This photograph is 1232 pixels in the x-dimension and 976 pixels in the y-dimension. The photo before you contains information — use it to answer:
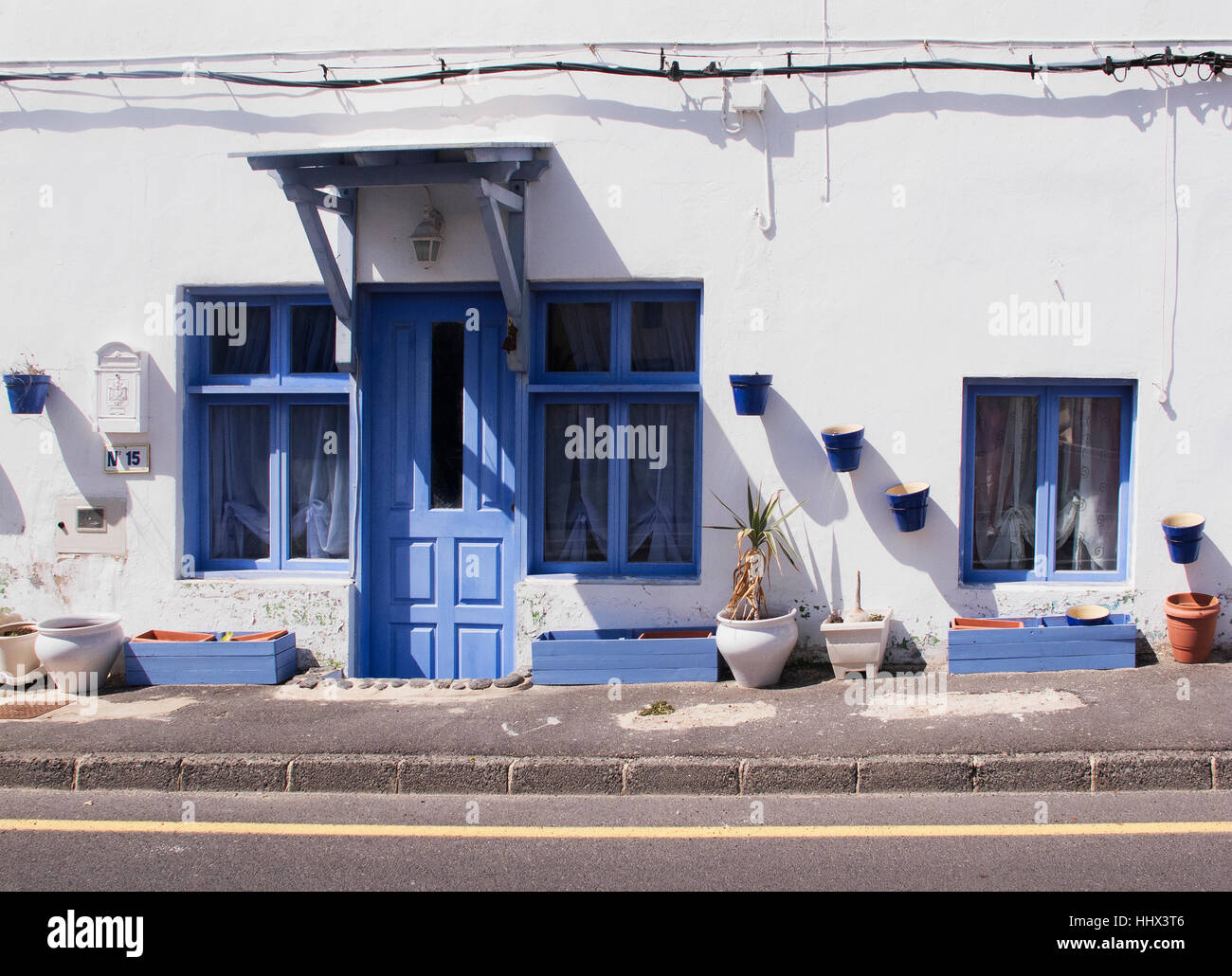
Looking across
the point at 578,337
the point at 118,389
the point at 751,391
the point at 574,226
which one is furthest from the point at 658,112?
the point at 118,389

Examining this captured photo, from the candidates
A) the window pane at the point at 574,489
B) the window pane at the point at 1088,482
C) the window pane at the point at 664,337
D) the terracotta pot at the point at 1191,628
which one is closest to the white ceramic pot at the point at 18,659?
the window pane at the point at 574,489

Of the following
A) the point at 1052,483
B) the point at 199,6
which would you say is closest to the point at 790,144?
the point at 1052,483

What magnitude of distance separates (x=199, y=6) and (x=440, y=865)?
634 centimetres

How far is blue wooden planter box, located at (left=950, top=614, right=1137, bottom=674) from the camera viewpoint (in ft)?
22.4

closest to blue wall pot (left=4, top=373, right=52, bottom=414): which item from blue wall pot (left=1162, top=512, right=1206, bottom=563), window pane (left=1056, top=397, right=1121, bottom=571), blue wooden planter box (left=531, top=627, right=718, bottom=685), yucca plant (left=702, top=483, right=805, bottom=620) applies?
blue wooden planter box (left=531, top=627, right=718, bottom=685)

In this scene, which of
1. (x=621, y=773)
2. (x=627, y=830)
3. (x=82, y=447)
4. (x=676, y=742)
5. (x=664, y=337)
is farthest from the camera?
(x=82, y=447)

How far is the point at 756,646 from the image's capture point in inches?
263

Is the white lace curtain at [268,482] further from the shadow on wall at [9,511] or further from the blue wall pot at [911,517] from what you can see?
the blue wall pot at [911,517]

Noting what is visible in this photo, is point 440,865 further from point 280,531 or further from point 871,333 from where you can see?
point 871,333

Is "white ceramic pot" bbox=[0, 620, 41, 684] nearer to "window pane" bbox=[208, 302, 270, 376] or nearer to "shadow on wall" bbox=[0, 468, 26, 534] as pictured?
"shadow on wall" bbox=[0, 468, 26, 534]

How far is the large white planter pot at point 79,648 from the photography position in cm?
699

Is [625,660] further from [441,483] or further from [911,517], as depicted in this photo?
[911,517]

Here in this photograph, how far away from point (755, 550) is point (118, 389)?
466 cm

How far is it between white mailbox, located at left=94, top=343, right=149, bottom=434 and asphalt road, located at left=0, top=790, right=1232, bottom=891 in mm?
2872
